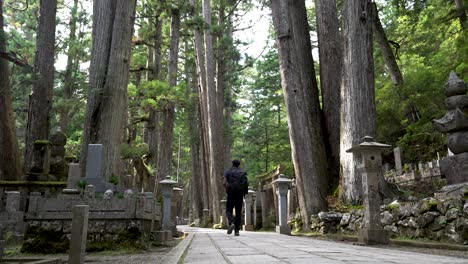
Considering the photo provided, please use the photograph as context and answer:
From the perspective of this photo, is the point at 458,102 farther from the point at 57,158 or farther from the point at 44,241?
the point at 57,158

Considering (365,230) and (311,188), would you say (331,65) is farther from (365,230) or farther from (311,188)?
(365,230)

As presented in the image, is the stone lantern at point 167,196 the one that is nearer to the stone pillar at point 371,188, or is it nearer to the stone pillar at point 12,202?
the stone pillar at point 12,202

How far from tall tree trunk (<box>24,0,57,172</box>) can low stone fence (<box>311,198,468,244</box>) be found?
428 inches

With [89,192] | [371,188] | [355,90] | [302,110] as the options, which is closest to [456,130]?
[371,188]

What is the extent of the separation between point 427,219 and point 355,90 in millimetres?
3820

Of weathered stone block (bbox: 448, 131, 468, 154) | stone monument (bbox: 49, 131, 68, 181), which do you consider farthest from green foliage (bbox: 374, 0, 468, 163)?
stone monument (bbox: 49, 131, 68, 181)

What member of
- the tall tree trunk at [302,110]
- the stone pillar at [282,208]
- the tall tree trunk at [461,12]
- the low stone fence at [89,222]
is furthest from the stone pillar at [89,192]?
the tall tree trunk at [461,12]

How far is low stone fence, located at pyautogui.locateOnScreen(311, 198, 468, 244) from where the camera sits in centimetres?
582

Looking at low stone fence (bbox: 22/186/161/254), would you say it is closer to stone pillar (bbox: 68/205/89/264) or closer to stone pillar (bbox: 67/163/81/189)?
stone pillar (bbox: 67/163/81/189)

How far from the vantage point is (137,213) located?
7.00 meters

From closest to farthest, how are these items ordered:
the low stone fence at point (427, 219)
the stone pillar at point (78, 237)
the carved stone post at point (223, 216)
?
the stone pillar at point (78, 237), the low stone fence at point (427, 219), the carved stone post at point (223, 216)

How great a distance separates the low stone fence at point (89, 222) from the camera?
21.9ft

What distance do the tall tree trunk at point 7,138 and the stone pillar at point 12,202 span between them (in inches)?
116

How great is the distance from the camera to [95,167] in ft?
25.3
